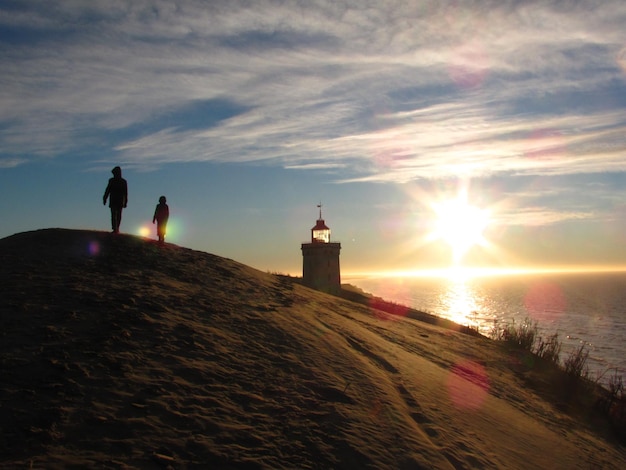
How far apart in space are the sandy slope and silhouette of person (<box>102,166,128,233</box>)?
4.01 ft

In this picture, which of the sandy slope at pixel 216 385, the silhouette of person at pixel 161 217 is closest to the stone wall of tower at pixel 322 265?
the silhouette of person at pixel 161 217

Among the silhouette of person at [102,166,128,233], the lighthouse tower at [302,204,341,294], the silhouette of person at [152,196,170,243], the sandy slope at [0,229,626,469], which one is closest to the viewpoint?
the sandy slope at [0,229,626,469]

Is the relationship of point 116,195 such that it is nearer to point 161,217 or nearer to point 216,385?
point 161,217

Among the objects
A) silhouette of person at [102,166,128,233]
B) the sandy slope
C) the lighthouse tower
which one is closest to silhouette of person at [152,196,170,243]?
silhouette of person at [102,166,128,233]

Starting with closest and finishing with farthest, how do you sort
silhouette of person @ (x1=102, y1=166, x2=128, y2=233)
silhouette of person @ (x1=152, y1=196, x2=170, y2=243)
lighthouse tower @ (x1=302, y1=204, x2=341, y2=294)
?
Result: silhouette of person @ (x1=102, y1=166, x2=128, y2=233), silhouette of person @ (x1=152, y1=196, x2=170, y2=243), lighthouse tower @ (x1=302, y1=204, x2=341, y2=294)

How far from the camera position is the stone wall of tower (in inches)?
1391

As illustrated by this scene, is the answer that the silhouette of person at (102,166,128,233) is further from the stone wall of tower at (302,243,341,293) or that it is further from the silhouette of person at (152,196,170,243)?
the stone wall of tower at (302,243,341,293)

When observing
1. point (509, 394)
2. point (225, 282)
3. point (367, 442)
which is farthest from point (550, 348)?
point (367, 442)

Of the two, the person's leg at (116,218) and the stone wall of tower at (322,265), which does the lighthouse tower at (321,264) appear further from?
the person's leg at (116,218)

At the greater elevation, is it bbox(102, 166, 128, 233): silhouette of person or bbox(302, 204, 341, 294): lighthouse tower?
bbox(102, 166, 128, 233): silhouette of person

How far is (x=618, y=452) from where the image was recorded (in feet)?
31.3

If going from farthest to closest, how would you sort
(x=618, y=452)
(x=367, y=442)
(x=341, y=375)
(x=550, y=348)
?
(x=550, y=348), (x=618, y=452), (x=341, y=375), (x=367, y=442)

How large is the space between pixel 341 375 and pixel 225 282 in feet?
16.8

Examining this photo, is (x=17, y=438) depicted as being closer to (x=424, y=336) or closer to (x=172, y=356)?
(x=172, y=356)
